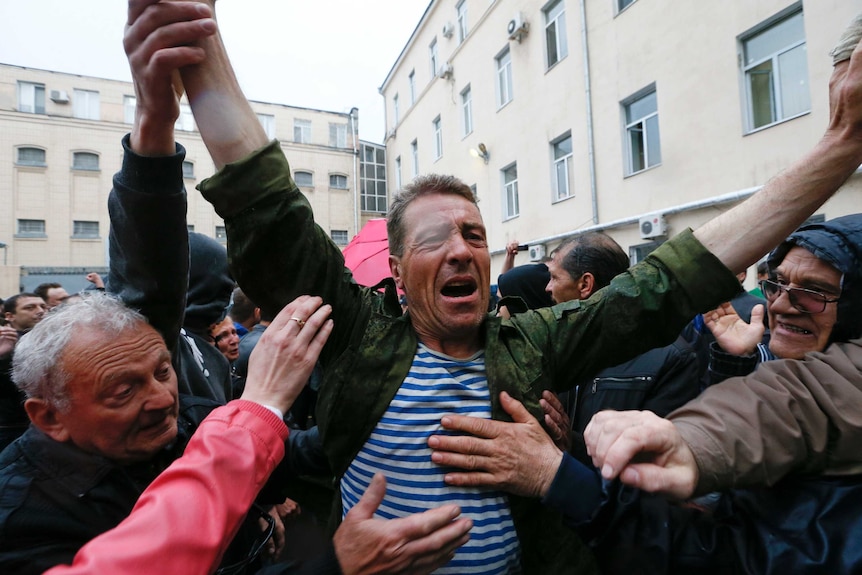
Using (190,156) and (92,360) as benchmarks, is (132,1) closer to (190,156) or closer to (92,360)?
(92,360)

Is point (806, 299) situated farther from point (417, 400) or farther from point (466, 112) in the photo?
point (466, 112)

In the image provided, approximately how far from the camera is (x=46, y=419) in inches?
50.9

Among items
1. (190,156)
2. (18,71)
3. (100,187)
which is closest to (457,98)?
(190,156)

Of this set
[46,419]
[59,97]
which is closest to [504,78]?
[46,419]

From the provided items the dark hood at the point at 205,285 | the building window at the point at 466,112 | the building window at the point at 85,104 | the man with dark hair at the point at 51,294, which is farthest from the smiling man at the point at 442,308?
the building window at the point at 85,104

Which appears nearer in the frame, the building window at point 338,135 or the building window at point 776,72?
the building window at point 776,72

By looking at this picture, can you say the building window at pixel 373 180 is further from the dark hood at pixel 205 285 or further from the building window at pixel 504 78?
the dark hood at pixel 205 285

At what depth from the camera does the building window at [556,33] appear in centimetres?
1069

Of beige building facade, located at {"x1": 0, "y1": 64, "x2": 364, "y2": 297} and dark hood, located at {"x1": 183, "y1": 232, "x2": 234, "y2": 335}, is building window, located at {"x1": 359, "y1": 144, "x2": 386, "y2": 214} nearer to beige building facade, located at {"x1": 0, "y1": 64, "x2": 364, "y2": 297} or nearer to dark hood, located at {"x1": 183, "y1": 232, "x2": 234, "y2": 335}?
beige building facade, located at {"x1": 0, "y1": 64, "x2": 364, "y2": 297}

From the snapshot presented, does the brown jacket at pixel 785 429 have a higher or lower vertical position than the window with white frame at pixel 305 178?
lower

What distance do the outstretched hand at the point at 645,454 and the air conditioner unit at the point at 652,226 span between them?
7788mm

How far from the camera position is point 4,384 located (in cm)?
212

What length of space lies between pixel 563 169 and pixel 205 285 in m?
9.75

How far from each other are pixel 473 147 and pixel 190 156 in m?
13.1
